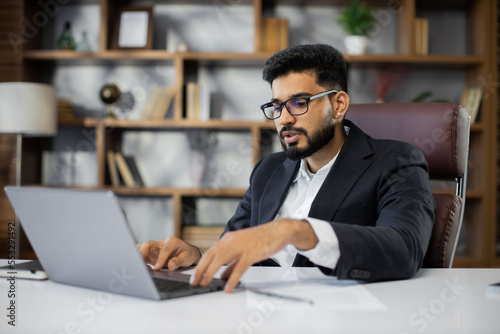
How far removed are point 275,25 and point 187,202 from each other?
1.21m

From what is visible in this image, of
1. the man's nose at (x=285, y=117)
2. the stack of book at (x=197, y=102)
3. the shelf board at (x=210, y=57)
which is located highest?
the shelf board at (x=210, y=57)

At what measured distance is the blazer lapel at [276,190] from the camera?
155 cm

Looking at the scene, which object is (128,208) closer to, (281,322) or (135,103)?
(135,103)

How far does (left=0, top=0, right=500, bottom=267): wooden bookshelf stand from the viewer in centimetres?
299

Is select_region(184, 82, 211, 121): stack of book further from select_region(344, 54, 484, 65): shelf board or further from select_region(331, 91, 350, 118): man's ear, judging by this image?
select_region(331, 91, 350, 118): man's ear

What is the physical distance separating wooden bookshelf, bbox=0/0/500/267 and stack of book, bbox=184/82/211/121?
5 cm

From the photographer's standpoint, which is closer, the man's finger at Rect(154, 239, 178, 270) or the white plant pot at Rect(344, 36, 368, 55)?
the man's finger at Rect(154, 239, 178, 270)

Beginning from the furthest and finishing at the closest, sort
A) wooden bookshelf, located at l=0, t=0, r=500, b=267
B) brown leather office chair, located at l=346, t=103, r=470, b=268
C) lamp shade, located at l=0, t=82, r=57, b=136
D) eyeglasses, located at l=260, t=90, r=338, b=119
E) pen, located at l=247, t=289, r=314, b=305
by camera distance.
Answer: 1. wooden bookshelf, located at l=0, t=0, r=500, b=267
2. lamp shade, located at l=0, t=82, r=57, b=136
3. eyeglasses, located at l=260, t=90, r=338, b=119
4. brown leather office chair, located at l=346, t=103, r=470, b=268
5. pen, located at l=247, t=289, r=314, b=305

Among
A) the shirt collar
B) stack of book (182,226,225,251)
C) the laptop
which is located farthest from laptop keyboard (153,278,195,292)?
stack of book (182,226,225,251)

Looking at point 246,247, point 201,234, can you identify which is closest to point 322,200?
point 246,247

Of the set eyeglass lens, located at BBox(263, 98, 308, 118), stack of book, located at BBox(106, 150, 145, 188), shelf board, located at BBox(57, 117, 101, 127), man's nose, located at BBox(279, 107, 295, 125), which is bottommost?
stack of book, located at BBox(106, 150, 145, 188)

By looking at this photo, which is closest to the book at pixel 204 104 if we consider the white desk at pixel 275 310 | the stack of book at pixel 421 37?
the stack of book at pixel 421 37

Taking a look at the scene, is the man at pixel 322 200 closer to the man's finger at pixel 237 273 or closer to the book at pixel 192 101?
the man's finger at pixel 237 273

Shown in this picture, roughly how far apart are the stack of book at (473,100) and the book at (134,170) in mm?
2004
